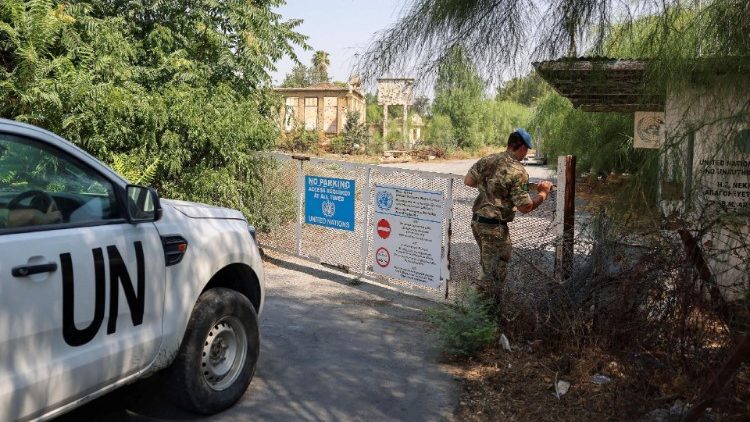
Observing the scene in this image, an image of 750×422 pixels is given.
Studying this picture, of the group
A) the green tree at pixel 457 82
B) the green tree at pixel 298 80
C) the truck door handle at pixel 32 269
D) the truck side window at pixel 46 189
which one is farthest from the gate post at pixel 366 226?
the green tree at pixel 298 80

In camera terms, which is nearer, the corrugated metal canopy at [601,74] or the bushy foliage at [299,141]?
the corrugated metal canopy at [601,74]

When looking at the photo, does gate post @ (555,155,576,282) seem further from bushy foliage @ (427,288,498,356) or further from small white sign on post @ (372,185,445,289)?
small white sign on post @ (372,185,445,289)

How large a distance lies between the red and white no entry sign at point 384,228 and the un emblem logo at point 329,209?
99 centimetres

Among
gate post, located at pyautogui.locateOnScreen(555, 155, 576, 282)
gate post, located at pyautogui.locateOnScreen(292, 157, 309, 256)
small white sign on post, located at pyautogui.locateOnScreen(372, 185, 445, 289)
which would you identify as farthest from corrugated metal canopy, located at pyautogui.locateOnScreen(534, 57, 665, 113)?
gate post, located at pyautogui.locateOnScreen(292, 157, 309, 256)

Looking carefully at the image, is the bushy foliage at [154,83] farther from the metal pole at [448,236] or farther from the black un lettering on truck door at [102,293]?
the black un lettering on truck door at [102,293]

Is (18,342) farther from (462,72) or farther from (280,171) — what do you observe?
(280,171)

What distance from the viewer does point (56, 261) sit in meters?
3.08

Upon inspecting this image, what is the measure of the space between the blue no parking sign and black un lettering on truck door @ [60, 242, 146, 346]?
4803mm

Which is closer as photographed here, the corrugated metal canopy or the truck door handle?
the truck door handle

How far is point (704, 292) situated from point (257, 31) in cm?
893

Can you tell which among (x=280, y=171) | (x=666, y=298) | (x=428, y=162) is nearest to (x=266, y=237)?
(x=280, y=171)

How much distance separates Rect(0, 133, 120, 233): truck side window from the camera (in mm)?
3223

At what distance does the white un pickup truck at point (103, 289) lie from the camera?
2.97 m

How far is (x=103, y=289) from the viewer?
335 centimetres
